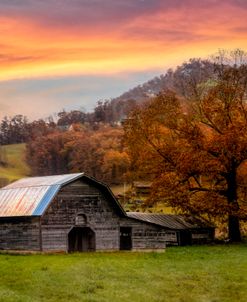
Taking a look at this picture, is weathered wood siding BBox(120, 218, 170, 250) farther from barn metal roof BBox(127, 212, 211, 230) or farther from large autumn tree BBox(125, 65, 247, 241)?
barn metal roof BBox(127, 212, 211, 230)

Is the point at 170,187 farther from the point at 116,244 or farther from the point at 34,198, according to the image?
the point at 34,198

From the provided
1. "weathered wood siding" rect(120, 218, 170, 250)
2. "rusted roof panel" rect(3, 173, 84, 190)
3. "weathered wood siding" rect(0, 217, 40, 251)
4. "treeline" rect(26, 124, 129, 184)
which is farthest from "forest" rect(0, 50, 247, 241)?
"treeline" rect(26, 124, 129, 184)

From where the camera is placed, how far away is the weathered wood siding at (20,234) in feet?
152

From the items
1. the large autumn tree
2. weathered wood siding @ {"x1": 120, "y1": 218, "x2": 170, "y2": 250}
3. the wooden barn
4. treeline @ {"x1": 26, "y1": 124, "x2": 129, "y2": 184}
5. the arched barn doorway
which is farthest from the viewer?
treeline @ {"x1": 26, "y1": 124, "x2": 129, "y2": 184}

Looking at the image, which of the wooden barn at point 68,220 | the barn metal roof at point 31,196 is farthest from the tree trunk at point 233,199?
the barn metal roof at point 31,196

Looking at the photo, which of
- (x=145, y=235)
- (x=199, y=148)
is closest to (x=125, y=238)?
(x=145, y=235)

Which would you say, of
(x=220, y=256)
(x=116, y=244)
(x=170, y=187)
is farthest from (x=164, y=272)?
(x=170, y=187)

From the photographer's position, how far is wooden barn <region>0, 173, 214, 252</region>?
153 ft

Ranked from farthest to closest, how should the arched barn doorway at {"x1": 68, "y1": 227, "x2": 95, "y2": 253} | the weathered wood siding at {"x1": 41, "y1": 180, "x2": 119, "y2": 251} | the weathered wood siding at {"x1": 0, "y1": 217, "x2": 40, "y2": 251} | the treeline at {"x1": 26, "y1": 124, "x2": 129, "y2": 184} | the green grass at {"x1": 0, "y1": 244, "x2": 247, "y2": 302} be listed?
the treeline at {"x1": 26, "y1": 124, "x2": 129, "y2": 184}
the arched barn doorway at {"x1": 68, "y1": 227, "x2": 95, "y2": 253}
the weathered wood siding at {"x1": 41, "y1": 180, "x2": 119, "y2": 251}
the weathered wood siding at {"x1": 0, "y1": 217, "x2": 40, "y2": 251}
the green grass at {"x1": 0, "y1": 244, "x2": 247, "y2": 302}

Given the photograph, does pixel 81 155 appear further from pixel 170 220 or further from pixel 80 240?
pixel 80 240

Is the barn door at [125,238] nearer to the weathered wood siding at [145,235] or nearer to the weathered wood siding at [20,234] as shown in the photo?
the weathered wood siding at [145,235]

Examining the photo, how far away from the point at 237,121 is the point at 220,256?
1558 centimetres

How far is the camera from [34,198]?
47.9 meters

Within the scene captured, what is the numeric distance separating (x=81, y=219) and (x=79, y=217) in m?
0.20
